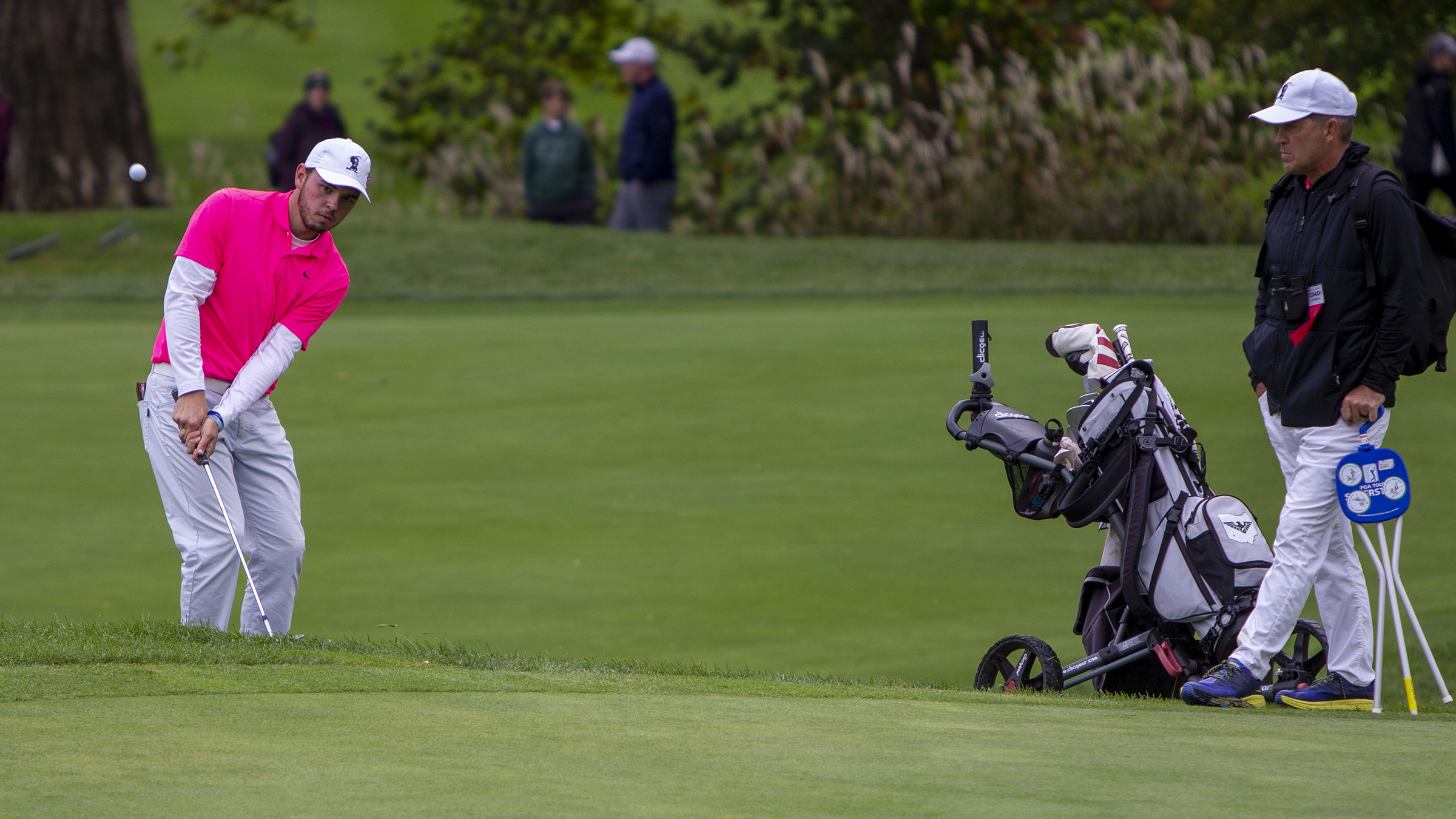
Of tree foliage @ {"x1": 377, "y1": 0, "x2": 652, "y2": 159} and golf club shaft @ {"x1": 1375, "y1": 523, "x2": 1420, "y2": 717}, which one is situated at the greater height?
tree foliage @ {"x1": 377, "y1": 0, "x2": 652, "y2": 159}

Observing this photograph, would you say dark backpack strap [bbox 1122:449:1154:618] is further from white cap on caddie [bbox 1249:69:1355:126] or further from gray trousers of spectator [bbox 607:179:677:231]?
gray trousers of spectator [bbox 607:179:677:231]

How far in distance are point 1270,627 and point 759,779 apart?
7.18 feet

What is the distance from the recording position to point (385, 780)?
12.1 feet

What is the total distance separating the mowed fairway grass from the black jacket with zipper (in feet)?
3.13

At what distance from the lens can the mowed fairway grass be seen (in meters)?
3.79

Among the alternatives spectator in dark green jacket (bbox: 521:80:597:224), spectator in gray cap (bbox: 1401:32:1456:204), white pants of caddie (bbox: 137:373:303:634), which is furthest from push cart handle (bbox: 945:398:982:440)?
spectator in dark green jacket (bbox: 521:80:597:224)

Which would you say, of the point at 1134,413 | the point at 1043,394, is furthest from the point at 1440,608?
the point at 1043,394

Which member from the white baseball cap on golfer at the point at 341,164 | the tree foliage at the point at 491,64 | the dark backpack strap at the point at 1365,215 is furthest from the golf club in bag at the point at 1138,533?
the tree foliage at the point at 491,64

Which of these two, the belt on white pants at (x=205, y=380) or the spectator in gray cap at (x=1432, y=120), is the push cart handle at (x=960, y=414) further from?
the spectator in gray cap at (x=1432, y=120)

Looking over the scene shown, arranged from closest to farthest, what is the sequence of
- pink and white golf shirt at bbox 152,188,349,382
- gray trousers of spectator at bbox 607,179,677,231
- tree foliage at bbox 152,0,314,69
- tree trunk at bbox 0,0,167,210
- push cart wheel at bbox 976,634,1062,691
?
1. push cart wheel at bbox 976,634,1062,691
2. pink and white golf shirt at bbox 152,188,349,382
3. gray trousers of spectator at bbox 607,179,677,231
4. tree trunk at bbox 0,0,167,210
5. tree foliage at bbox 152,0,314,69

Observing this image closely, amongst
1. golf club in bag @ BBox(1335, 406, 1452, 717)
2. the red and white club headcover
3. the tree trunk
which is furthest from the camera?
the tree trunk

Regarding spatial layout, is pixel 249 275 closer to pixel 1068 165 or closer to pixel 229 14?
pixel 1068 165

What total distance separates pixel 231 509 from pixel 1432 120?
1270 centimetres

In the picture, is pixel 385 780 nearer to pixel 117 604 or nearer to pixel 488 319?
pixel 117 604
